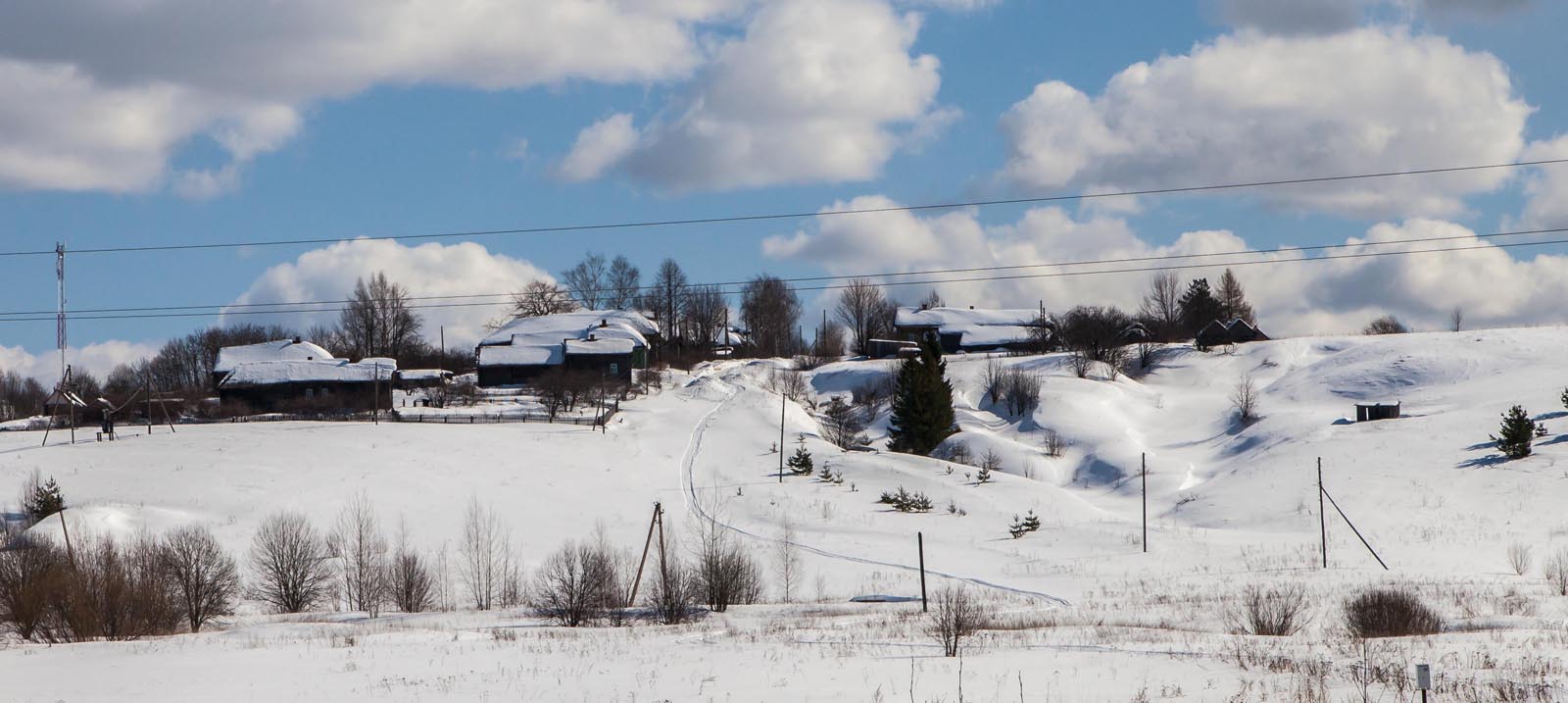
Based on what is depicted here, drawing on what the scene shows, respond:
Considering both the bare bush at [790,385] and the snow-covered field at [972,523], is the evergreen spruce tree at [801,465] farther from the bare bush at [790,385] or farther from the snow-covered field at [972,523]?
the bare bush at [790,385]

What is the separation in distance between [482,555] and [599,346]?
56909mm

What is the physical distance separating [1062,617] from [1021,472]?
39.7m

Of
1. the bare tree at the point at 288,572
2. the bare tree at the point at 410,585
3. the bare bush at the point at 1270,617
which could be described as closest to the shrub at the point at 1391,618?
the bare bush at the point at 1270,617

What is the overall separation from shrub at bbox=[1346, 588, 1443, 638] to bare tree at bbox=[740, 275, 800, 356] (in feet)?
415

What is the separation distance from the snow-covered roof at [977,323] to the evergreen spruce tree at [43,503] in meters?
85.6

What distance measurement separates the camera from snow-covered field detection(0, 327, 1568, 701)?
20.3 metres

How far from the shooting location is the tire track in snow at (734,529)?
1524 inches

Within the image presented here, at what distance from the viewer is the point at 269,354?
10256 cm

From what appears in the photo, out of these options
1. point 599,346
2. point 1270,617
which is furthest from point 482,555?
point 599,346

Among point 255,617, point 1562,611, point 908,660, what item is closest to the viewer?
point 908,660

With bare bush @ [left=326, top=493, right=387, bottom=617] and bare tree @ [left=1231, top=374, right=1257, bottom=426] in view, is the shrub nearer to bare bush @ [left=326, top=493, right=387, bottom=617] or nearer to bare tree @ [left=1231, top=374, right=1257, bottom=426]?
bare bush @ [left=326, top=493, right=387, bottom=617]

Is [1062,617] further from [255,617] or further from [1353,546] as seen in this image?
[255,617]

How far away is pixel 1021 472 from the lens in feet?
228

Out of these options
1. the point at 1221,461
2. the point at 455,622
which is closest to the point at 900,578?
the point at 455,622
